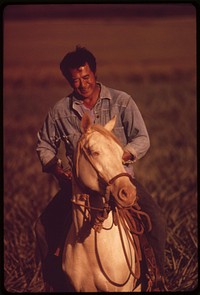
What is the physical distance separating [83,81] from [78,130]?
290 mm

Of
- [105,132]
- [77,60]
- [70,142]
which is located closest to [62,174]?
[70,142]

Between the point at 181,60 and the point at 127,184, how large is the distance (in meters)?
1.50

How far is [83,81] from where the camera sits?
17.4 feet

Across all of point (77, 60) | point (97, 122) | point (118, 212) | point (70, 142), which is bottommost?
point (118, 212)

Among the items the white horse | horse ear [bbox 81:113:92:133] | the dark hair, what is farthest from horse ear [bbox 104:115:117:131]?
the dark hair

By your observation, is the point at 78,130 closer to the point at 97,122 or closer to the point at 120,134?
the point at 97,122

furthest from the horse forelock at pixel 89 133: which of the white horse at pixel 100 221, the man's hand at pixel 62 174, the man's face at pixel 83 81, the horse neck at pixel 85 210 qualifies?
the man's face at pixel 83 81

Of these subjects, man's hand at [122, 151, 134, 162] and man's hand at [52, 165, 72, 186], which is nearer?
man's hand at [122, 151, 134, 162]

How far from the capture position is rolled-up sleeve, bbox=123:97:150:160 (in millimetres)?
5297

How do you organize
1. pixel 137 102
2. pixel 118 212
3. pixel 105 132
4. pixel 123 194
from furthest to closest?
pixel 137 102
pixel 118 212
pixel 105 132
pixel 123 194

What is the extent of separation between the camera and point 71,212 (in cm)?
529

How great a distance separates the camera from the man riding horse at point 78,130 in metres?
5.30

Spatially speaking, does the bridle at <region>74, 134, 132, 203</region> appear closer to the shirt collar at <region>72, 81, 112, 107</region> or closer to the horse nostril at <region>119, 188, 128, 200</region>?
the horse nostril at <region>119, 188, 128, 200</region>

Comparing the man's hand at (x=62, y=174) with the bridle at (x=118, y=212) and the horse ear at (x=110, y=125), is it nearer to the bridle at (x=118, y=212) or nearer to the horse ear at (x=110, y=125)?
the bridle at (x=118, y=212)
